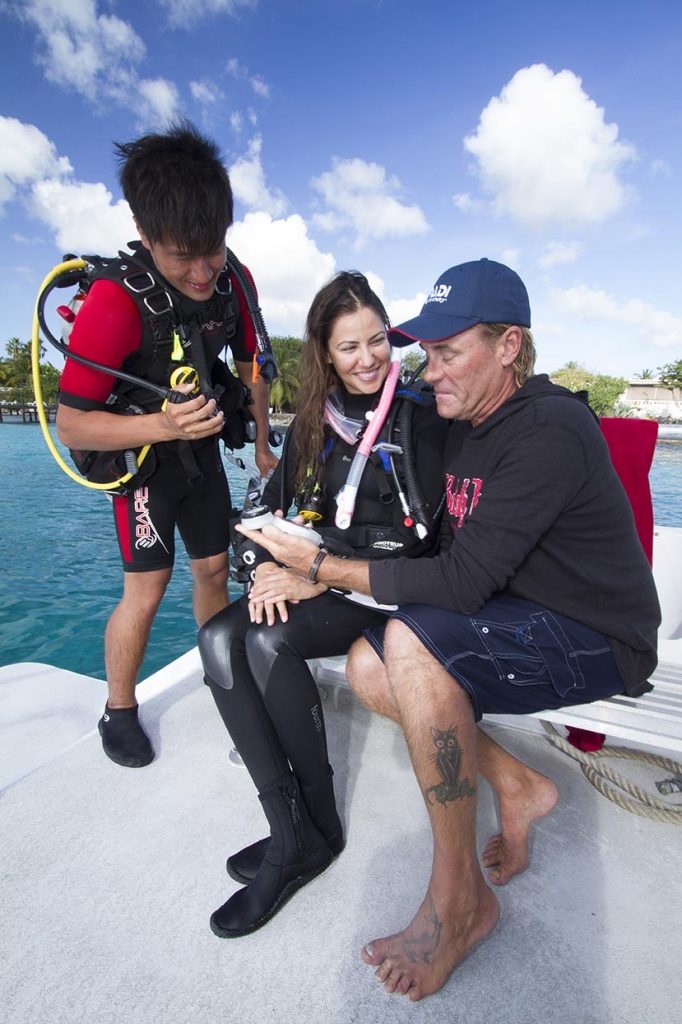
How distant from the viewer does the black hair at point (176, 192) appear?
1.83 m

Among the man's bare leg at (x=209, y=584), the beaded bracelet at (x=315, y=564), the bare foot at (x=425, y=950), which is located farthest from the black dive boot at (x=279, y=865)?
the man's bare leg at (x=209, y=584)

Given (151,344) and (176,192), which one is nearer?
(176,192)

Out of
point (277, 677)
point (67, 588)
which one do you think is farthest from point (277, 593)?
point (67, 588)

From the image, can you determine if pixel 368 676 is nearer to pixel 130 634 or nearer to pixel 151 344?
pixel 130 634

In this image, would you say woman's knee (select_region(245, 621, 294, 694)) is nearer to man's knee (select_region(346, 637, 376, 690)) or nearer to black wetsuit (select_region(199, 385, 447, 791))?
black wetsuit (select_region(199, 385, 447, 791))

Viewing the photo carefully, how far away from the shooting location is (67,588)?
719 centimetres

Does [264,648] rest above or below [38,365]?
below

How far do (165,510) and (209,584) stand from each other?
426 mm

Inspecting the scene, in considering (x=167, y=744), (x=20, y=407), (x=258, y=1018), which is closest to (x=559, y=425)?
(x=258, y=1018)

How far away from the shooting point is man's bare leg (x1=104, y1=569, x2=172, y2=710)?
2219 mm

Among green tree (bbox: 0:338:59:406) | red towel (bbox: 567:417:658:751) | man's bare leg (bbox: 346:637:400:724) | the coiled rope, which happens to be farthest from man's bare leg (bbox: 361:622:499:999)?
green tree (bbox: 0:338:59:406)

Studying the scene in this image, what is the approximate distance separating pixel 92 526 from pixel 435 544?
10004 mm

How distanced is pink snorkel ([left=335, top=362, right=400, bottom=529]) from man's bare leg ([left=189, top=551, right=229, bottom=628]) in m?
0.72

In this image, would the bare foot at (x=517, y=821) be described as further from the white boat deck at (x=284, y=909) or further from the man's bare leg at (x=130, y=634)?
the man's bare leg at (x=130, y=634)
